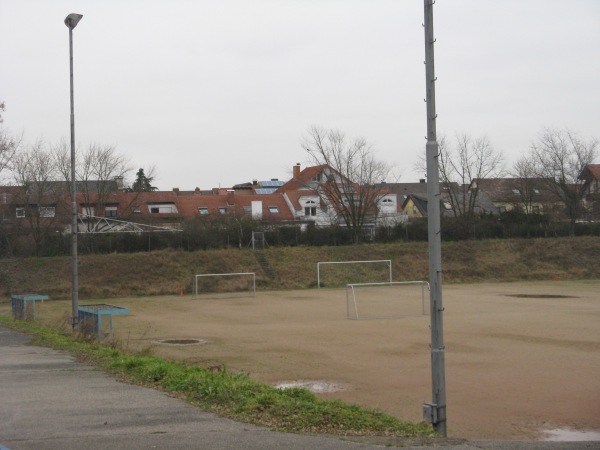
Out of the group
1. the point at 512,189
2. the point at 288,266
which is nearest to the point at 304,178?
the point at 512,189

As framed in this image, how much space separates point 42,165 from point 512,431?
5922cm

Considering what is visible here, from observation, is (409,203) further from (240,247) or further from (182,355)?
(182,355)

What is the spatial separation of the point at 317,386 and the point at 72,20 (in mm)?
13508

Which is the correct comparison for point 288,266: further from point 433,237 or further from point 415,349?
point 433,237

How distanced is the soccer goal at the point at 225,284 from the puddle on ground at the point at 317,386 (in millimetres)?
35301

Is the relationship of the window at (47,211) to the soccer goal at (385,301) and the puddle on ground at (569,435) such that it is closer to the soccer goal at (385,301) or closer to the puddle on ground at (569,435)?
the soccer goal at (385,301)

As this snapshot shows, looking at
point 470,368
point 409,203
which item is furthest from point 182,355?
point 409,203

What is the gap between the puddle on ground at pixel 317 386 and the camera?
14.1m

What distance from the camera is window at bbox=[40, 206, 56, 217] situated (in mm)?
61656

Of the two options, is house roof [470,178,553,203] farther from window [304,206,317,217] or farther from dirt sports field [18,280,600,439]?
dirt sports field [18,280,600,439]

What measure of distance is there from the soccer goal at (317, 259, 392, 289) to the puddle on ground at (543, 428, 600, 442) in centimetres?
4265

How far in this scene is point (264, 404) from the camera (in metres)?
9.26

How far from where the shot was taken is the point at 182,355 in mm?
19188

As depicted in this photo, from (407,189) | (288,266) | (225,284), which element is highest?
(407,189)
